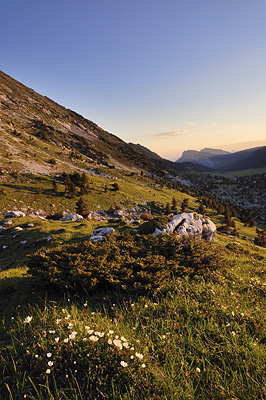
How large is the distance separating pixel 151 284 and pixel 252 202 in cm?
12131

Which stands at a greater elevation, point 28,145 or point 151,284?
point 28,145

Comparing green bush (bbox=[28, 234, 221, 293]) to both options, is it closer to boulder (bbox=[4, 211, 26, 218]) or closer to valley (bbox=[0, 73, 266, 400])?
valley (bbox=[0, 73, 266, 400])

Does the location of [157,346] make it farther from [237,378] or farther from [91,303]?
[91,303]

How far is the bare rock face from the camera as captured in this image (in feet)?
47.8

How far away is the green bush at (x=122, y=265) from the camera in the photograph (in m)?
6.00

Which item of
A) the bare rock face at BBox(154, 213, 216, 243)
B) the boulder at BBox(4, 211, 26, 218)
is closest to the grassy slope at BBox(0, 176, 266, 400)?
the bare rock face at BBox(154, 213, 216, 243)

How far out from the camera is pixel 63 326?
3.63m

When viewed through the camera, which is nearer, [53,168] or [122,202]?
[122,202]

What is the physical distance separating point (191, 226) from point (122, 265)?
10840 mm

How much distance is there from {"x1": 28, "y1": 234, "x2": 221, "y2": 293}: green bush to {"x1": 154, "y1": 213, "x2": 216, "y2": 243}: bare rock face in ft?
16.3

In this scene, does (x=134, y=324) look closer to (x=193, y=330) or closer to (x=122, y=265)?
(x=193, y=330)

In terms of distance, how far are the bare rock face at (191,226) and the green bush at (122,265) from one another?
496cm

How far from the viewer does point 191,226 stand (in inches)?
632

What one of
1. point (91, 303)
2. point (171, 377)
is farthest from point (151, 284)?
point (171, 377)
